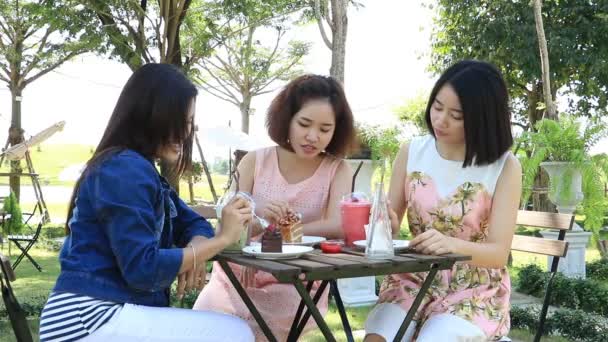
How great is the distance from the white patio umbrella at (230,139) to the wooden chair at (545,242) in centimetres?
572

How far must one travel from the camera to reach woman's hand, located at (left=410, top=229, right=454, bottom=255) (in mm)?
1962

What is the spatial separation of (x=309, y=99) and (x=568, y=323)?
262 centimetres

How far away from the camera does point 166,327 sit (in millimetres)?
1596

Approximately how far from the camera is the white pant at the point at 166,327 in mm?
1562

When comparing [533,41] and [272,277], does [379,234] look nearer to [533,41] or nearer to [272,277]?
[272,277]

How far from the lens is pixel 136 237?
155 centimetres

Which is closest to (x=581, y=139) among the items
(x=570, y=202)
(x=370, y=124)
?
(x=570, y=202)

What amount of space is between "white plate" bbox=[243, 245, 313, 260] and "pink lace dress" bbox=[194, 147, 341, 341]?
1.37 feet

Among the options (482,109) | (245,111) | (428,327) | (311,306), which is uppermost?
(245,111)

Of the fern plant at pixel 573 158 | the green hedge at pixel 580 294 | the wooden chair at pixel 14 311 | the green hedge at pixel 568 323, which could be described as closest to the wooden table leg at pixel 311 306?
the wooden chair at pixel 14 311

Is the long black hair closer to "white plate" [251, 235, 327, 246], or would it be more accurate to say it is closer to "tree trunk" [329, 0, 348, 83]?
"white plate" [251, 235, 327, 246]

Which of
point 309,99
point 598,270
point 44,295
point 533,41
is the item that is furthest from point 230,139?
point 533,41

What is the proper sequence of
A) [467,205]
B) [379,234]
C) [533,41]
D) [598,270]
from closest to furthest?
1. [379,234]
2. [467,205]
3. [598,270]
4. [533,41]

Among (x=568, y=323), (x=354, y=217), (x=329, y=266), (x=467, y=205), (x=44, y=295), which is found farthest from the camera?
(x=44, y=295)
